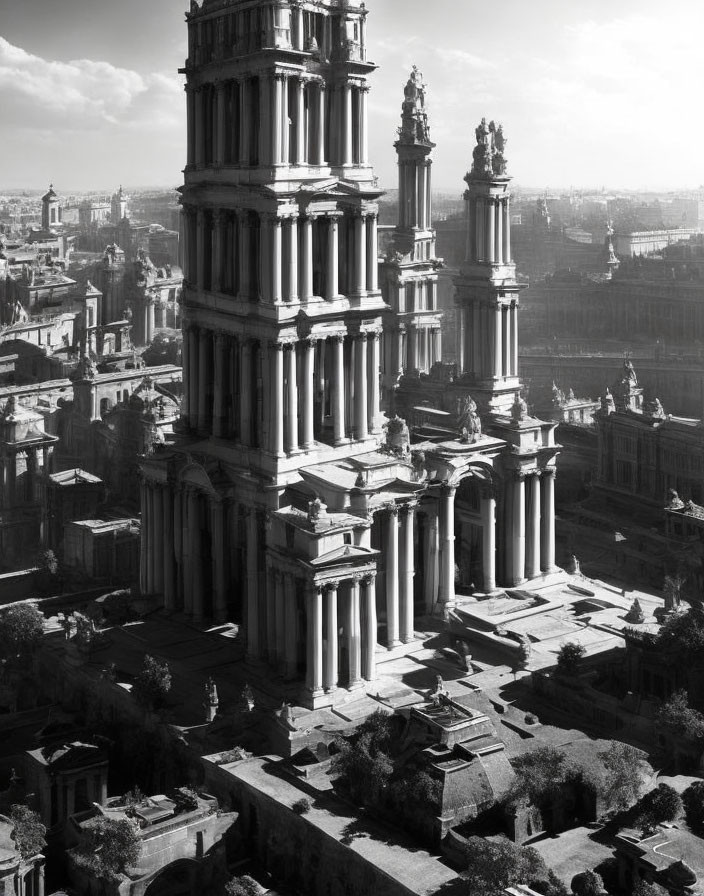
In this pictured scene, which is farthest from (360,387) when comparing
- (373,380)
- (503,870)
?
(503,870)

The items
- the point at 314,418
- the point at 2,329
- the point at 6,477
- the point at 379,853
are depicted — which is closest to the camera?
the point at 379,853

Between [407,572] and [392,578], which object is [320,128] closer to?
[407,572]

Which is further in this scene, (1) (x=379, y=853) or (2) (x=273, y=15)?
(2) (x=273, y=15)

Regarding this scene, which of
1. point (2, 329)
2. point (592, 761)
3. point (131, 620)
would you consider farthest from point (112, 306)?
point (592, 761)

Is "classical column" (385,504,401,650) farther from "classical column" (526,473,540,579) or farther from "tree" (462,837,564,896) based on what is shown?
"tree" (462,837,564,896)

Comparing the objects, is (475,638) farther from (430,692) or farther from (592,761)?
(592,761)

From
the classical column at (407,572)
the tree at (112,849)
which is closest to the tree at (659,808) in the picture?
the tree at (112,849)

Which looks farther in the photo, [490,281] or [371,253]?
[490,281]
